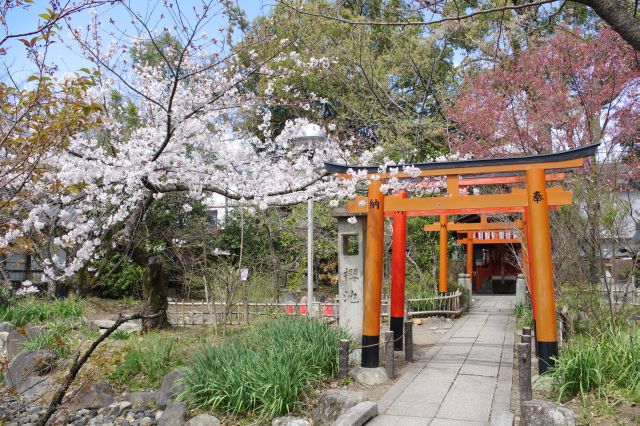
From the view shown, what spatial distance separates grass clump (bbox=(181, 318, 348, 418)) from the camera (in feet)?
19.5

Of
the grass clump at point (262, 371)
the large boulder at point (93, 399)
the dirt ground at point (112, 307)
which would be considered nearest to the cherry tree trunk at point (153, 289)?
the large boulder at point (93, 399)

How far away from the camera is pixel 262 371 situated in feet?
19.9

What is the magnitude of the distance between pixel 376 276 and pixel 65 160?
448cm

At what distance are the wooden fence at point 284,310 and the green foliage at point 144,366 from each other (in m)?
1.83

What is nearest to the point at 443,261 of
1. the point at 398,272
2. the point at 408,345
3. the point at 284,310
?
the point at 284,310

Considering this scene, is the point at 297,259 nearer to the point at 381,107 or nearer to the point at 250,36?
the point at 381,107

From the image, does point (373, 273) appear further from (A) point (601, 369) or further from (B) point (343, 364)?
(A) point (601, 369)

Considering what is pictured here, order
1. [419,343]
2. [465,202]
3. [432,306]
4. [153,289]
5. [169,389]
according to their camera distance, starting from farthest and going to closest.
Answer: [432,306] < [153,289] < [419,343] < [465,202] < [169,389]

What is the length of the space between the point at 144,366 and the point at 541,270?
5.84 m

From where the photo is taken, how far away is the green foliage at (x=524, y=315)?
36.0 feet

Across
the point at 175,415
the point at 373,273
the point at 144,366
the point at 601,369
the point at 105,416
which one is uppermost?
the point at 373,273

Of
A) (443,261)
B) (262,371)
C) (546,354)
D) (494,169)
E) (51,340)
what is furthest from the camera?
(443,261)

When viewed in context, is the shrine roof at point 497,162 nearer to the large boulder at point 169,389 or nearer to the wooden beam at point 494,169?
the wooden beam at point 494,169

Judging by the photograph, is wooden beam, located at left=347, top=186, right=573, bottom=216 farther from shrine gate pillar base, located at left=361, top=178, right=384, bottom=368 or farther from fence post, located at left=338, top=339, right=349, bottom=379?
fence post, located at left=338, top=339, right=349, bottom=379
